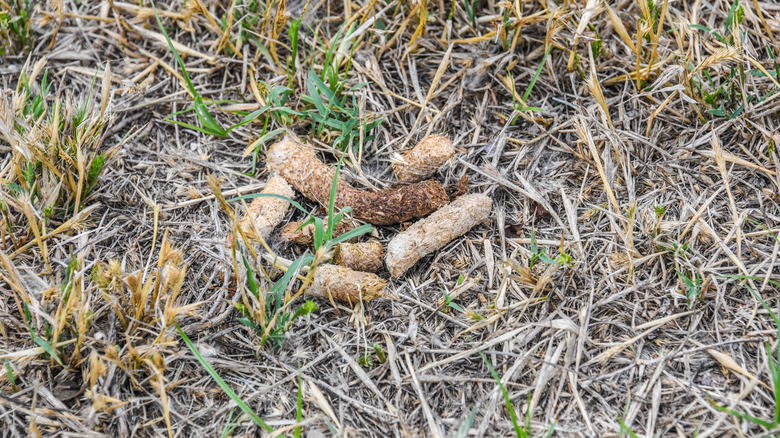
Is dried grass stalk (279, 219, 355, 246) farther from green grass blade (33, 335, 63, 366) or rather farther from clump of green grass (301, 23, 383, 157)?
green grass blade (33, 335, 63, 366)

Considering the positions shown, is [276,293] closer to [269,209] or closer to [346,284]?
[346,284]

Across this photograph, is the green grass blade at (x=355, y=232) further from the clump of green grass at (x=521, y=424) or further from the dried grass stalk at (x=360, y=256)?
the clump of green grass at (x=521, y=424)

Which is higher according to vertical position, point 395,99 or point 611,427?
point 395,99

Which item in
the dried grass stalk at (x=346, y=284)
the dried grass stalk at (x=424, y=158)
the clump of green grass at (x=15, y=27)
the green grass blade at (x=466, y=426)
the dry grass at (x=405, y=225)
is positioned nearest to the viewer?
the green grass blade at (x=466, y=426)

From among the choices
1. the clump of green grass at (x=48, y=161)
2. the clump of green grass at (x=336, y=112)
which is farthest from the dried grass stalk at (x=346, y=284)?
the clump of green grass at (x=48, y=161)

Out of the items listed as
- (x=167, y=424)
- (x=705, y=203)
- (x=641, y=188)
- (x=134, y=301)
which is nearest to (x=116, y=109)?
(x=134, y=301)

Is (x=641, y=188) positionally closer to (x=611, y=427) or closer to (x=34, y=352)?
(x=611, y=427)

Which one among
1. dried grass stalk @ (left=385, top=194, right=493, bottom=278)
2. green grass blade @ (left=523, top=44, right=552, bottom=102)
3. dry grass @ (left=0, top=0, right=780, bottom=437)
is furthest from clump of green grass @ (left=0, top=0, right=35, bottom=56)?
green grass blade @ (left=523, top=44, right=552, bottom=102)
